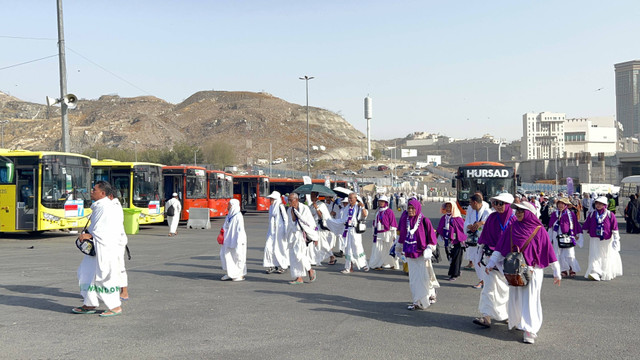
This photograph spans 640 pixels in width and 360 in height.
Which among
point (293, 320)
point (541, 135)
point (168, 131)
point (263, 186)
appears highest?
point (541, 135)

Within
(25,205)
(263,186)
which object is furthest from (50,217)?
(263,186)

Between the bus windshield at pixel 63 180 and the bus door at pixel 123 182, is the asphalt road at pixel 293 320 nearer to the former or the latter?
the bus windshield at pixel 63 180

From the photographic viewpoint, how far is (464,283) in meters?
11.2

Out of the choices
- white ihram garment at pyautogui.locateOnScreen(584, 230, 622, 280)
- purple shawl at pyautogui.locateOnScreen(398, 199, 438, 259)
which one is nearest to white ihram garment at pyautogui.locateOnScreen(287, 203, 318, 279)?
purple shawl at pyautogui.locateOnScreen(398, 199, 438, 259)

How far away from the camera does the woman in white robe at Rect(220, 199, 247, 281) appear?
36.6 feet

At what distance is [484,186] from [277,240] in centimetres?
1613

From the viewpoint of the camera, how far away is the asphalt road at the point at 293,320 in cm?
628

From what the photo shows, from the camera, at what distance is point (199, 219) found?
88.8 ft

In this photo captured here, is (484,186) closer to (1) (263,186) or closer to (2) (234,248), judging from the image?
(2) (234,248)

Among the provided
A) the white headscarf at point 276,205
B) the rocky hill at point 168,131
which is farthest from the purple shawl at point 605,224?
the rocky hill at point 168,131

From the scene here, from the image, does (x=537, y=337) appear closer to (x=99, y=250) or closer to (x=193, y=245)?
(x=99, y=250)

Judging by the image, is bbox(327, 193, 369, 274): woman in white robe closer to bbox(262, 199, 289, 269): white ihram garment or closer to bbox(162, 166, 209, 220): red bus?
bbox(262, 199, 289, 269): white ihram garment

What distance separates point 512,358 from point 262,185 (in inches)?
1451

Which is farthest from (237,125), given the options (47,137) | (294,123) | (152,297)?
(152,297)
